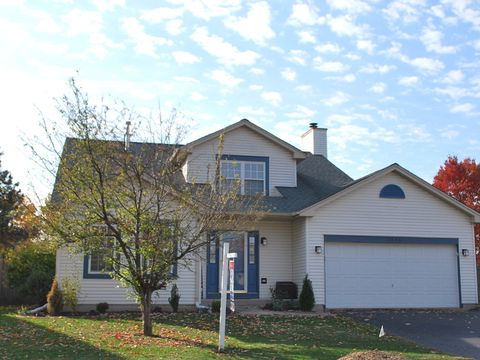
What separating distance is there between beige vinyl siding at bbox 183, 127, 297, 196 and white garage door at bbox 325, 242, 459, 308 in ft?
11.0

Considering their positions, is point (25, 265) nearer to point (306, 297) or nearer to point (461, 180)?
point (306, 297)

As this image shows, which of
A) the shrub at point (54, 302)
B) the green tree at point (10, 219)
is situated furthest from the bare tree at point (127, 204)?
the green tree at point (10, 219)

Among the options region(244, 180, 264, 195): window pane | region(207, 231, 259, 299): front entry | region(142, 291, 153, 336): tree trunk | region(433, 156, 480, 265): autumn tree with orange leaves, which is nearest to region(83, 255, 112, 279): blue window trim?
region(207, 231, 259, 299): front entry

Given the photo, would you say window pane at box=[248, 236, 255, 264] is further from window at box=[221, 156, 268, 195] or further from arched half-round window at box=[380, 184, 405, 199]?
arched half-round window at box=[380, 184, 405, 199]

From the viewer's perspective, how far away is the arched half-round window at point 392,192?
64.7ft

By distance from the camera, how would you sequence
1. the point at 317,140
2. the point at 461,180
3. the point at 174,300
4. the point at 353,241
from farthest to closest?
the point at 461,180
the point at 317,140
the point at 353,241
the point at 174,300

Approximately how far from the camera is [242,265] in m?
19.9

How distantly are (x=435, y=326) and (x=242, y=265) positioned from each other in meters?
6.94

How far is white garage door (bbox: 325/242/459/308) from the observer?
62.7ft

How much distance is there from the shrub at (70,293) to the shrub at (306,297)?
277 inches

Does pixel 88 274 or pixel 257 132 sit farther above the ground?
pixel 257 132

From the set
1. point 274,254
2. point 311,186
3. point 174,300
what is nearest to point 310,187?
point 311,186

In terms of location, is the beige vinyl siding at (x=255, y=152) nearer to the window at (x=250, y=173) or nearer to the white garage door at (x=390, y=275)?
the window at (x=250, y=173)

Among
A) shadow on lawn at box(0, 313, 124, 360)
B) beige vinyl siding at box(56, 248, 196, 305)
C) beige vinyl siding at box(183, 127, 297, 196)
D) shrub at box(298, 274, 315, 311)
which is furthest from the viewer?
beige vinyl siding at box(183, 127, 297, 196)
